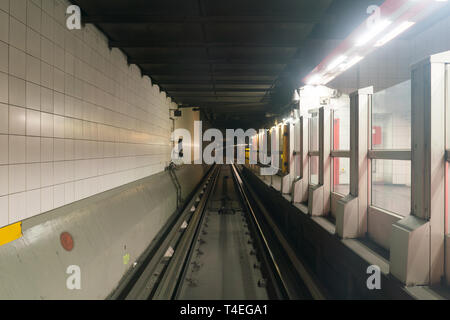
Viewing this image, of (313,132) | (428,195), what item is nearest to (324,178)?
(313,132)

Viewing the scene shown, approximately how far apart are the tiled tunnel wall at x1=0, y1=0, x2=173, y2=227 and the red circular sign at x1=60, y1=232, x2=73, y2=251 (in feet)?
1.09

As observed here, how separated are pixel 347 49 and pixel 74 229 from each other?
4.20m

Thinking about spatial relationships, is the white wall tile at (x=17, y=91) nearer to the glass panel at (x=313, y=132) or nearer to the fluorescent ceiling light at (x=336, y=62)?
the fluorescent ceiling light at (x=336, y=62)

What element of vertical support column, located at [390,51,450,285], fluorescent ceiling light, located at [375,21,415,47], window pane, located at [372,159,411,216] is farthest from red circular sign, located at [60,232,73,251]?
fluorescent ceiling light, located at [375,21,415,47]

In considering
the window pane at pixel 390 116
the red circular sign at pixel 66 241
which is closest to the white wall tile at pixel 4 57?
the red circular sign at pixel 66 241

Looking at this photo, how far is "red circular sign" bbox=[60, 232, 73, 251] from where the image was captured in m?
2.61

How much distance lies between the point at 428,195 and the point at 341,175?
7.88ft

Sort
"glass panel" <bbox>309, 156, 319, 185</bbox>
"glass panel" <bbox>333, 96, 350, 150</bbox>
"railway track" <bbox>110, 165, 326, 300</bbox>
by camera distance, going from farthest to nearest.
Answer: "glass panel" <bbox>309, 156, 319, 185</bbox> < "glass panel" <bbox>333, 96, 350, 150</bbox> < "railway track" <bbox>110, 165, 326, 300</bbox>

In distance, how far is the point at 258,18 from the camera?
3.51 metres

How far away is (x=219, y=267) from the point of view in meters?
4.28

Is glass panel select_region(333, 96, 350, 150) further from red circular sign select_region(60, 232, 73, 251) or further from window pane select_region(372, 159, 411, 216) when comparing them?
red circular sign select_region(60, 232, 73, 251)

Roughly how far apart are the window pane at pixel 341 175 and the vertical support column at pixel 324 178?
0.33 ft

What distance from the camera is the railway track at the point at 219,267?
3395 mm
